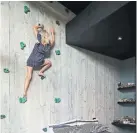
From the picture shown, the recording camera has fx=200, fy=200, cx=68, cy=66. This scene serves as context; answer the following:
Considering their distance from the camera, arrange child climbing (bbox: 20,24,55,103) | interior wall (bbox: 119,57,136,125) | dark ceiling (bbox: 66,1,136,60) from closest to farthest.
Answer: dark ceiling (bbox: 66,1,136,60), child climbing (bbox: 20,24,55,103), interior wall (bbox: 119,57,136,125)

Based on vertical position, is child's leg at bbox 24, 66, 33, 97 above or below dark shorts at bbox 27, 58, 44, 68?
below

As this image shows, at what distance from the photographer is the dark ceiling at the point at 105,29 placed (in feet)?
6.28

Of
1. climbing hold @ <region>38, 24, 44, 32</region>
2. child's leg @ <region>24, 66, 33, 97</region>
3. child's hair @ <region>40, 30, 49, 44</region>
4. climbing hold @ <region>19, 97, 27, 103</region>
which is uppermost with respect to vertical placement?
climbing hold @ <region>38, 24, 44, 32</region>

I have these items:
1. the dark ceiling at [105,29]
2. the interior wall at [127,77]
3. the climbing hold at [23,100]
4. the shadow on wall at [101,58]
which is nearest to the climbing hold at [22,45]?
the climbing hold at [23,100]

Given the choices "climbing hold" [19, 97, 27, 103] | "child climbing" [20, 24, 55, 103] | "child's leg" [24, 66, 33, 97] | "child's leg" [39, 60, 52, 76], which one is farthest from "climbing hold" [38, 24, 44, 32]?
"climbing hold" [19, 97, 27, 103]

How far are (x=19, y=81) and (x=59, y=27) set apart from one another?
955 millimetres

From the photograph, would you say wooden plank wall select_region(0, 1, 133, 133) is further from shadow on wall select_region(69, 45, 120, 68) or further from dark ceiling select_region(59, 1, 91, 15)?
dark ceiling select_region(59, 1, 91, 15)

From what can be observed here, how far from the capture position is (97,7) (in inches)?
85.3

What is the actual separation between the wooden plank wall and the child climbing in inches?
2.2

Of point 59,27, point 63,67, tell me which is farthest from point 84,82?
point 59,27

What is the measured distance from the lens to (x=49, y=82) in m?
2.53

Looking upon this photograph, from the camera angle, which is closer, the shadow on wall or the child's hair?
the child's hair

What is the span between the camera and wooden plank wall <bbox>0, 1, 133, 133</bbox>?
218 centimetres

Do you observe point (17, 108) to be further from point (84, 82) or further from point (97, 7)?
point (97, 7)
